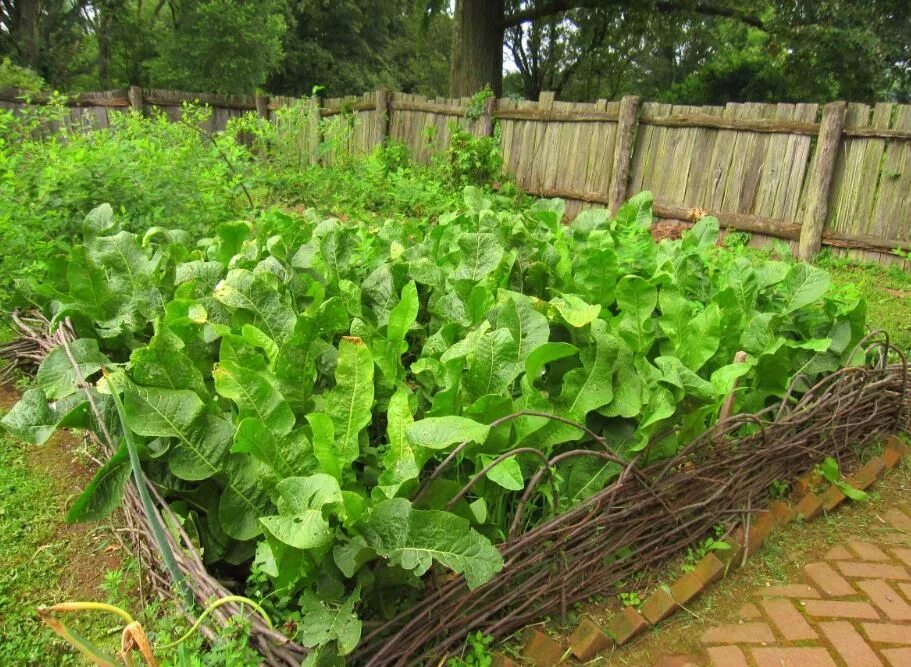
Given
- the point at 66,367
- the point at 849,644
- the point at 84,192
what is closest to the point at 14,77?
the point at 84,192

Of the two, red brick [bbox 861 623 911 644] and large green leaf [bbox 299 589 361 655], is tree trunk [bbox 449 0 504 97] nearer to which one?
red brick [bbox 861 623 911 644]

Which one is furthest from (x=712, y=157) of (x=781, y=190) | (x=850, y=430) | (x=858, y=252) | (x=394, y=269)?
(x=394, y=269)

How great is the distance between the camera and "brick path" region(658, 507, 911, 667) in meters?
2.04

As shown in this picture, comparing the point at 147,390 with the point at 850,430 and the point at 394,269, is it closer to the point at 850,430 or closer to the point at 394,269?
the point at 394,269

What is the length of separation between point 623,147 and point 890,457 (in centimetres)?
674

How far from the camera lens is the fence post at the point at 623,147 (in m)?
8.95

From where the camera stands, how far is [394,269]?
115 inches

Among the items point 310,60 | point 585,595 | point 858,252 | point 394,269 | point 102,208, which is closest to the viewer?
point 585,595

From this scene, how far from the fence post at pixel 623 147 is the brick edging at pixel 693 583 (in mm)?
6645

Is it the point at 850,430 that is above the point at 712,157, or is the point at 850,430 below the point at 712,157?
below

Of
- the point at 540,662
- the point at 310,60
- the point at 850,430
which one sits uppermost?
the point at 310,60

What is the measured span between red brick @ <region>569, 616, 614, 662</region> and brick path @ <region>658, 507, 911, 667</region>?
0.69ft

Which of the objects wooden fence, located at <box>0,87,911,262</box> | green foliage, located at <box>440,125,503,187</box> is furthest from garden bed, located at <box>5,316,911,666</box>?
green foliage, located at <box>440,125,503,187</box>

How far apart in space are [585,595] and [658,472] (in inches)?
19.1
